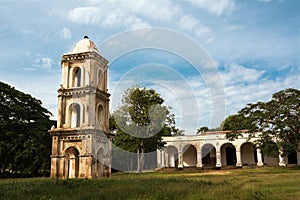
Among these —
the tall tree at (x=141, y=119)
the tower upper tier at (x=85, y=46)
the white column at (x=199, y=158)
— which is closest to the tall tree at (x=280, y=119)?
the tall tree at (x=141, y=119)

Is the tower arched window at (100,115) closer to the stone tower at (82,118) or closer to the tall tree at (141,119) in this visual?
the stone tower at (82,118)

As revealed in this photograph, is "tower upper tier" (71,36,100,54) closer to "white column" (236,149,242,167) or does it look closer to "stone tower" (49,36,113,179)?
"stone tower" (49,36,113,179)

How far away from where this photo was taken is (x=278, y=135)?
30922 millimetres

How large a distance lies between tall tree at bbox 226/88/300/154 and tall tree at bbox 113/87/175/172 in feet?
30.4

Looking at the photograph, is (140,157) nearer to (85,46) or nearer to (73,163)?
(73,163)

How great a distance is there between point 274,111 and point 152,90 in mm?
13267

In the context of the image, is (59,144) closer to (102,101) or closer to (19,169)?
(102,101)

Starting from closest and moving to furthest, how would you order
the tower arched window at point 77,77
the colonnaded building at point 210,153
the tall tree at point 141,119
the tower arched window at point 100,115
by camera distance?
1. the tower arched window at point 77,77
2. the tower arched window at point 100,115
3. the tall tree at point 141,119
4. the colonnaded building at point 210,153

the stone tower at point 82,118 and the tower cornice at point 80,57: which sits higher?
the tower cornice at point 80,57

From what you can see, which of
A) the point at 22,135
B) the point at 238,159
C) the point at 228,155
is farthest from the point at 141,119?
the point at 228,155

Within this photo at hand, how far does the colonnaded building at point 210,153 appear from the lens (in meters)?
44.5

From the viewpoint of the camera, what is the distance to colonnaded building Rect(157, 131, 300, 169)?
44.5 meters

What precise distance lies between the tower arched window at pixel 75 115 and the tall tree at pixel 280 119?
18.7 meters

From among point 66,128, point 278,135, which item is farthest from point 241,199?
point 278,135
